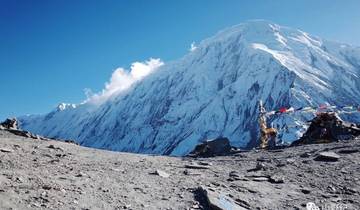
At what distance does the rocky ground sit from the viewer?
13852 mm

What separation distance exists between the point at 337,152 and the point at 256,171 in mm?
5654

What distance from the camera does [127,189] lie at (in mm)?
15250

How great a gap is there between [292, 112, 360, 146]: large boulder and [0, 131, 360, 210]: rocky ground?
1182 centimetres

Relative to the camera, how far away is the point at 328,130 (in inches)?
1379

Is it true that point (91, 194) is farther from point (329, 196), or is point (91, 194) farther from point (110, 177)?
point (329, 196)

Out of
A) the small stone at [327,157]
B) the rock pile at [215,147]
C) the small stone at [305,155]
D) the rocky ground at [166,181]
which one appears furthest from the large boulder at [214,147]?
the small stone at [327,157]

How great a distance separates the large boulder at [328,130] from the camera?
34.4 metres

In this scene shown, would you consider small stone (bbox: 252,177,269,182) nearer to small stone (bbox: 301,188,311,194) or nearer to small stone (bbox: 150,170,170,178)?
small stone (bbox: 301,188,311,194)

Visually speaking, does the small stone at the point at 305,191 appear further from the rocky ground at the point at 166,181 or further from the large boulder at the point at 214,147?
the large boulder at the point at 214,147

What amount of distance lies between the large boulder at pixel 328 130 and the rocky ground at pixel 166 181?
1182 centimetres

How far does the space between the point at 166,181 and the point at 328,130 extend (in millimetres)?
20729

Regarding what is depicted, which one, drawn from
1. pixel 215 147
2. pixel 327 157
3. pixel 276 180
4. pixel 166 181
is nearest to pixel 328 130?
pixel 215 147

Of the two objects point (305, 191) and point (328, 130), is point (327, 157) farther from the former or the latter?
point (328, 130)

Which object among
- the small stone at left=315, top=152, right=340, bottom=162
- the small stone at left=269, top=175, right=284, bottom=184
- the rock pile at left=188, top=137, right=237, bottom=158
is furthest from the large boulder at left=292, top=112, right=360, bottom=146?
the small stone at left=269, top=175, right=284, bottom=184
